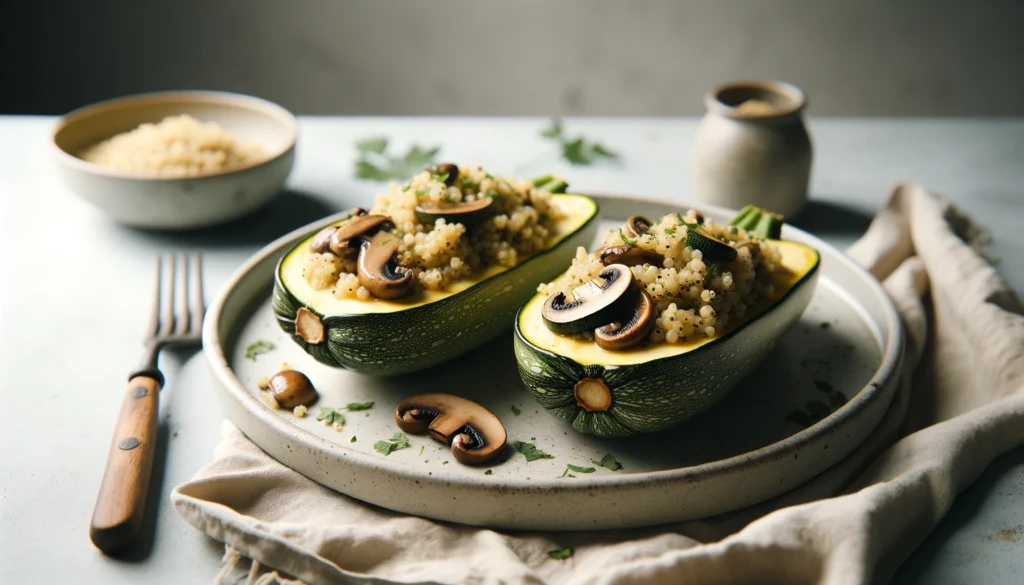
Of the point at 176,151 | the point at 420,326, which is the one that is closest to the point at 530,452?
the point at 420,326

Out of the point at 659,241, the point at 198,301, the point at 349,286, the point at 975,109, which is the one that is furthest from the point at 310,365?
the point at 975,109

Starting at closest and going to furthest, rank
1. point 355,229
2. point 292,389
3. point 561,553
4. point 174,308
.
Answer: point 561,553 → point 292,389 → point 355,229 → point 174,308

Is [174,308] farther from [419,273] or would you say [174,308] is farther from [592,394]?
[592,394]

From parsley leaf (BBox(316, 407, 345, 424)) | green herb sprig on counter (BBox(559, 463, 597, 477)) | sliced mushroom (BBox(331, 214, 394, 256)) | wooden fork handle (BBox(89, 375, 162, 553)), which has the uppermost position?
sliced mushroom (BBox(331, 214, 394, 256))

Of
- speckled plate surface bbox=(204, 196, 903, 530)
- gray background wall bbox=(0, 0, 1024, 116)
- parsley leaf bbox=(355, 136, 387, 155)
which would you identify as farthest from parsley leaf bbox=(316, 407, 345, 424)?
gray background wall bbox=(0, 0, 1024, 116)

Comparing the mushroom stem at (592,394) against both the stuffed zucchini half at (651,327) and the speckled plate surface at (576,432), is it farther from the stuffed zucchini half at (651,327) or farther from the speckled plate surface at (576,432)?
the speckled plate surface at (576,432)

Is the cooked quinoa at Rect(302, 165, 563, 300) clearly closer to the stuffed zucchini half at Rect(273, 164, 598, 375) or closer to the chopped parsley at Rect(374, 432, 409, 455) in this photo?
the stuffed zucchini half at Rect(273, 164, 598, 375)

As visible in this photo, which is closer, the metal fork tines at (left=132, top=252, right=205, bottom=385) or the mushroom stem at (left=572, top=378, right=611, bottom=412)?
the mushroom stem at (left=572, top=378, right=611, bottom=412)
